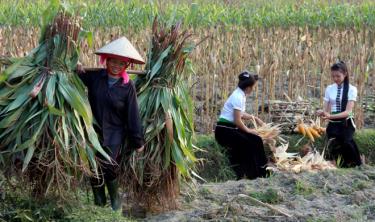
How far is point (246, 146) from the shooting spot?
29.0 ft

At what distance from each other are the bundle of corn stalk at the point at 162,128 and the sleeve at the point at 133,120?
7.5 inches

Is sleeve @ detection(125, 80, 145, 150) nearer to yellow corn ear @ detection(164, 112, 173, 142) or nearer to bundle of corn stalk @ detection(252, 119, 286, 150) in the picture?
yellow corn ear @ detection(164, 112, 173, 142)

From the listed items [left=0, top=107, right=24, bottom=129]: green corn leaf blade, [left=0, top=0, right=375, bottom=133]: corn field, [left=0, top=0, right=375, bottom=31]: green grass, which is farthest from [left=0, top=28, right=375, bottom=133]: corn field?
[left=0, top=107, right=24, bottom=129]: green corn leaf blade

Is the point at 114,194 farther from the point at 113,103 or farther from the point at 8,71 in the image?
the point at 8,71

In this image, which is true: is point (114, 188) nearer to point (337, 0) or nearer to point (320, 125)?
point (320, 125)

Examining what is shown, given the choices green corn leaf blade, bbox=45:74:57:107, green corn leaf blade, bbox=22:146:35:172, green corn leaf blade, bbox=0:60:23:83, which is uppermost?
green corn leaf blade, bbox=0:60:23:83

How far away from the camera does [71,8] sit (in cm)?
616

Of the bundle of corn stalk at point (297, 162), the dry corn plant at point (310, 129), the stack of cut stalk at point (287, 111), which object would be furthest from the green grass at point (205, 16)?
the bundle of corn stalk at point (297, 162)

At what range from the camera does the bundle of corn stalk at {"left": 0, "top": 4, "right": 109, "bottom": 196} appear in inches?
231

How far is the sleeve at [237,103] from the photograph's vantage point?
8617 mm

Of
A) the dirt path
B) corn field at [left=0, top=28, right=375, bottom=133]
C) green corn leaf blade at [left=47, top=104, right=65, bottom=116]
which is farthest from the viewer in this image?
corn field at [left=0, top=28, right=375, bottom=133]

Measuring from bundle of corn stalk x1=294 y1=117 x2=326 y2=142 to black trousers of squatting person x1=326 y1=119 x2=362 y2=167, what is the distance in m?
0.28

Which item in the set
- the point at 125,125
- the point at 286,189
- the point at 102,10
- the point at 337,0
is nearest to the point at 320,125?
the point at 286,189

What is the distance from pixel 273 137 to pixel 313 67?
103 inches
